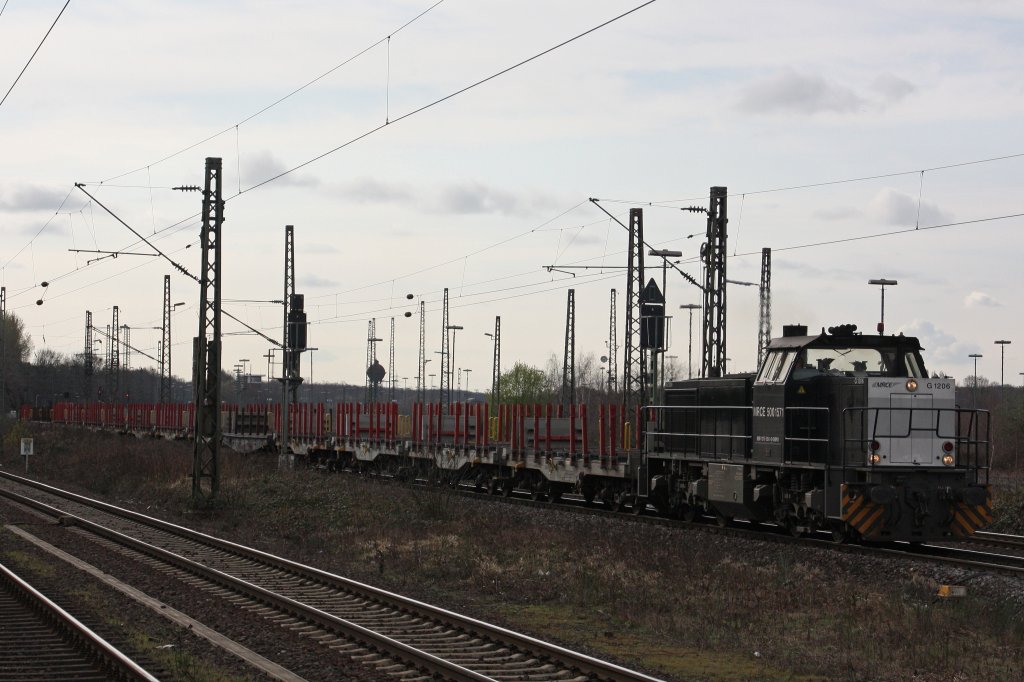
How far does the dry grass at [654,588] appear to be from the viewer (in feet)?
38.8

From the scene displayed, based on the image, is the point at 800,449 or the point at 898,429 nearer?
the point at 898,429

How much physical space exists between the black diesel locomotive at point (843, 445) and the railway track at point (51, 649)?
11283 mm

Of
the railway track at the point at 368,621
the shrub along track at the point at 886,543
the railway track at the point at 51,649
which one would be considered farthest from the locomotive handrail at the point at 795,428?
the railway track at the point at 51,649

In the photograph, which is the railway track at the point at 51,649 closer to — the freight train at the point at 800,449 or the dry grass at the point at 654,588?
the dry grass at the point at 654,588

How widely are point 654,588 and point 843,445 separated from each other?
4.51m

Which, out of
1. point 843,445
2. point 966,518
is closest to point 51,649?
point 843,445

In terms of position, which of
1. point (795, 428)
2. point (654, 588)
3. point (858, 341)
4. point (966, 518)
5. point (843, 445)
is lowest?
point (654, 588)

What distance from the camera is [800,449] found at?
63.9 ft

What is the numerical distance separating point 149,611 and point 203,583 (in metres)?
2.90

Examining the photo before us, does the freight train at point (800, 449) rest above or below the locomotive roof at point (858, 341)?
below

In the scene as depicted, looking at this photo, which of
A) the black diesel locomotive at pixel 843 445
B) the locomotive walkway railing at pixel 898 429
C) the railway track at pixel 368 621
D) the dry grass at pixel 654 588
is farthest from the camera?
the locomotive walkway railing at pixel 898 429

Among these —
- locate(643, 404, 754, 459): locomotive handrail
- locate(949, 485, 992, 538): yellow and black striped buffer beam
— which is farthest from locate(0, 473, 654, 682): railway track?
locate(949, 485, 992, 538): yellow and black striped buffer beam

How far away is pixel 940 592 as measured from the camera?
14594 mm

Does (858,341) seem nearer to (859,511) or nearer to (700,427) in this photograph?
(859,511)
